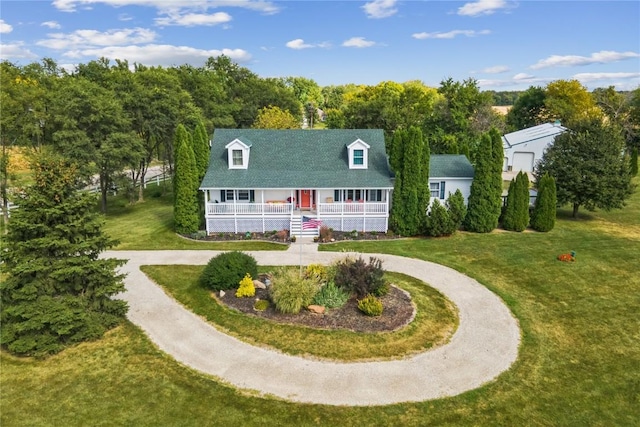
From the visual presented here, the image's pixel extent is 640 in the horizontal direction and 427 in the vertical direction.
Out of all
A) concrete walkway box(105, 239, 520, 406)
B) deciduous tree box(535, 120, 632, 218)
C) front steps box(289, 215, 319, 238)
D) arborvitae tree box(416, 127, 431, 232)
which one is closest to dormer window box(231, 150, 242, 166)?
front steps box(289, 215, 319, 238)

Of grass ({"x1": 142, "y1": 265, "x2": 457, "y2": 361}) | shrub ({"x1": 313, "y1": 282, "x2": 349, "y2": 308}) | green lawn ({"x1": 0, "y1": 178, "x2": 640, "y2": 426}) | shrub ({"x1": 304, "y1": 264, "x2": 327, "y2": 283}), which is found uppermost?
shrub ({"x1": 304, "y1": 264, "x2": 327, "y2": 283})

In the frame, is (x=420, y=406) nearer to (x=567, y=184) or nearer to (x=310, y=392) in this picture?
(x=310, y=392)

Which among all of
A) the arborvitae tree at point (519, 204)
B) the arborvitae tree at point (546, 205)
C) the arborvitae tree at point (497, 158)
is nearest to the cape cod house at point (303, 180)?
the arborvitae tree at point (497, 158)

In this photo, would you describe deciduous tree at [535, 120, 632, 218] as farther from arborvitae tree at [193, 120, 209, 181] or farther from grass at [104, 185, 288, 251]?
arborvitae tree at [193, 120, 209, 181]

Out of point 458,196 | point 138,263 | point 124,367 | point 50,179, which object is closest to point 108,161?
point 138,263

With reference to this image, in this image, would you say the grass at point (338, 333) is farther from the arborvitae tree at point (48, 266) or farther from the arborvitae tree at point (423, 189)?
the arborvitae tree at point (423, 189)
